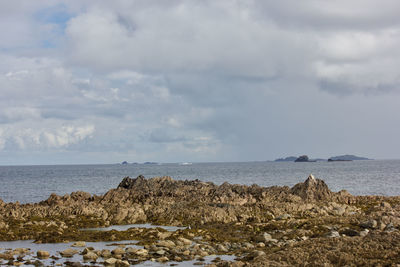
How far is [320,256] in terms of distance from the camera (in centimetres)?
1482

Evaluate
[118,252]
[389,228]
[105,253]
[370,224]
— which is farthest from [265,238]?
[105,253]

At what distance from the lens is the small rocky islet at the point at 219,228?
15820 millimetres

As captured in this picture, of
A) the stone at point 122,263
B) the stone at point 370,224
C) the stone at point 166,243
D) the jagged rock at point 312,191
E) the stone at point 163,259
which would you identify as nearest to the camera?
the stone at point 122,263

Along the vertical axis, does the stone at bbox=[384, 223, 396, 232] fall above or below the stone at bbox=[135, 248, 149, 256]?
above

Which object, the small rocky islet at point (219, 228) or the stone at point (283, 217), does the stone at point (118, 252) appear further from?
the stone at point (283, 217)

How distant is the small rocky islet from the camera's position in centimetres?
1582

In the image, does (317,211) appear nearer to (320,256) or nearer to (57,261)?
(320,256)

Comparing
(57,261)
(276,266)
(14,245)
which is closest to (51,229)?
(14,245)

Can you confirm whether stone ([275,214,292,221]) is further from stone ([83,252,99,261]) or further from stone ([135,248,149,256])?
stone ([83,252,99,261])

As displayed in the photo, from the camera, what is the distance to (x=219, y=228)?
996 inches

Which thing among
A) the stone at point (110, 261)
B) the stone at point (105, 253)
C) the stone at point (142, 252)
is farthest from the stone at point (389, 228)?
the stone at point (105, 253)

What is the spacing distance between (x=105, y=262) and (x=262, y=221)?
42.0ft

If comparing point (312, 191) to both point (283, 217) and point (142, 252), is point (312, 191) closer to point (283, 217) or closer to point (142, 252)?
point (283, 217)

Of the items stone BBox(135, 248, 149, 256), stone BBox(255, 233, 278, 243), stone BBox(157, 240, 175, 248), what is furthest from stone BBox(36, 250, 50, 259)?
stone BBox(255, 233, 278, 243)
